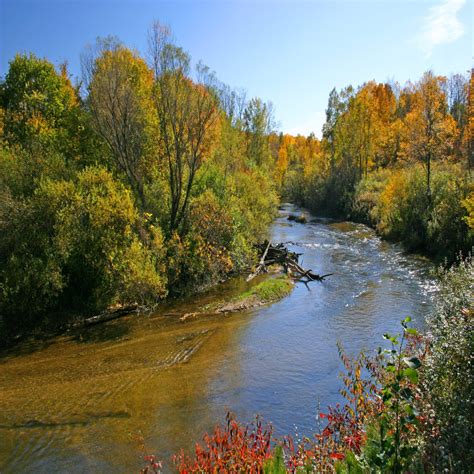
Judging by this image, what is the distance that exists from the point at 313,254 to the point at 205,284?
449 inches

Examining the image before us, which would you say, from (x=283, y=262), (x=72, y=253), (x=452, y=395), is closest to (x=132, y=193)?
(x=72, y=253)

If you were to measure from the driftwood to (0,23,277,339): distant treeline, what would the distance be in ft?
3.55

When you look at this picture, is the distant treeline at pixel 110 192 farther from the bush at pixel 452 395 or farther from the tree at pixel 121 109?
the bush at pixel 452 395

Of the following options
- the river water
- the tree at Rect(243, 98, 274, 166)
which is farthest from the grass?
the tree at Rect(243, 98, 274, 166)

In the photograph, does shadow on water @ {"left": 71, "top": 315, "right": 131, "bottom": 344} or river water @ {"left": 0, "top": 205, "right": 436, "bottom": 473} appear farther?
shadow on water @ {"left": 71, "top": 315, "right": 131, "bottom": 344}

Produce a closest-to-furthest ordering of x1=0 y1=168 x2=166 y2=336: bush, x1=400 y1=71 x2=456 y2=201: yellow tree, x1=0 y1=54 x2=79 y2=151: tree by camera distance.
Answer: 1. x1=0 y1=168 x2=166 y2=336: bush
2. x1=0 y1=54 x2=79 y2=151: tree
3. x1=400 y1=71 x2=456 y2=201: yellow tree

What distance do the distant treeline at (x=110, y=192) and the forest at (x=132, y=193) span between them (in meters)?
0.07

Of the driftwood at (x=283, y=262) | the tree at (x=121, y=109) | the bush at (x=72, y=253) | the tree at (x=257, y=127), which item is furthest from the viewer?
the tree at (x=257, y=127)

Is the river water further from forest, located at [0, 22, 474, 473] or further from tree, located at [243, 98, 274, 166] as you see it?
tree, located at [243, 98, 274, 166]

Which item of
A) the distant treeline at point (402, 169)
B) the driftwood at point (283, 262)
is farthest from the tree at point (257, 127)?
the driftwood at point (283, 262)

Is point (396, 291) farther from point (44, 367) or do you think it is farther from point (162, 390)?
point (44, 367)

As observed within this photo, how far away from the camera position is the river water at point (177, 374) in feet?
31.7

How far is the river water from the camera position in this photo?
966 cm

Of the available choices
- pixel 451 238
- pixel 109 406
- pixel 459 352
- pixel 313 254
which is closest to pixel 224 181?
pixel 313 254
